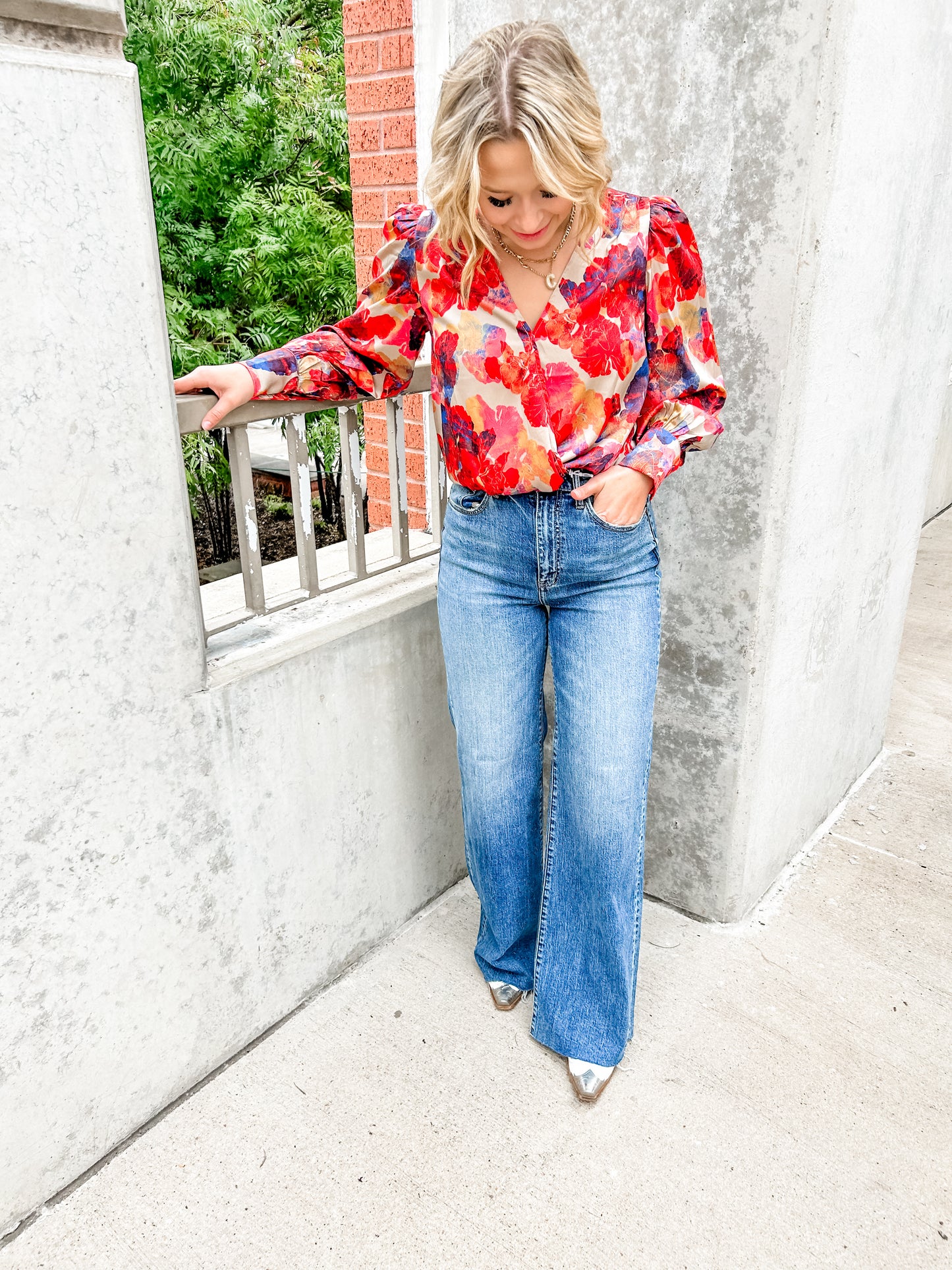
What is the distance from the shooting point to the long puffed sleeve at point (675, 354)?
5.75ft

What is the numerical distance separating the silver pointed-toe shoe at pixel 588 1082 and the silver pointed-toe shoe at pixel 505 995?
26 cm

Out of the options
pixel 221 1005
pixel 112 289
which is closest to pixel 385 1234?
pixel 221 1005

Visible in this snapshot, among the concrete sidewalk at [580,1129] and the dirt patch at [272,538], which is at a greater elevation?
the dirt patch at [272,538]

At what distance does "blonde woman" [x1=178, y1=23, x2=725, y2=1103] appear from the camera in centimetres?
156

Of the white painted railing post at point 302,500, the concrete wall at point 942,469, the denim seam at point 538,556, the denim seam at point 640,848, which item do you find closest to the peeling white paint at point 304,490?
the white painted railing post at point 302,500

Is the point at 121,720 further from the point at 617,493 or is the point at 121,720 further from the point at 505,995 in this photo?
the point at 505,995

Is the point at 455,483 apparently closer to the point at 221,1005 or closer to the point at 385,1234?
the point at 221,1005

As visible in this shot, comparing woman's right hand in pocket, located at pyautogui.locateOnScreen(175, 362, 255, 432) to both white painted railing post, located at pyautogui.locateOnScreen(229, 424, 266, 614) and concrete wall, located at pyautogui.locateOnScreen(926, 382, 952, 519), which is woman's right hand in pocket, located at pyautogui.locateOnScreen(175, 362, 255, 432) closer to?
white painted railing post, located at pyautogui.locateOnScreen(229, 424, 266, 614)

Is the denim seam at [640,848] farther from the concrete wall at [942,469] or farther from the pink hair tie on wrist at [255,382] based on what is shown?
the concrete wall at [942,469]

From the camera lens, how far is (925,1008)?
2334 mm

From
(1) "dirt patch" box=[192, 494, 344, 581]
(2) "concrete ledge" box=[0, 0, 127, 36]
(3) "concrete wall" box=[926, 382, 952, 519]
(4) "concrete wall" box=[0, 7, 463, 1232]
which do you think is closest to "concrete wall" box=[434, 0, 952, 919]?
(4) "concrete wall" box=[0, 7, 463, 1232]

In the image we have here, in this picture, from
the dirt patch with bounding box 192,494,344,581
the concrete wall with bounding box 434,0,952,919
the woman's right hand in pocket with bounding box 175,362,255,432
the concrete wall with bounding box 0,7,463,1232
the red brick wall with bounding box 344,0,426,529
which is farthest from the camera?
the dirt patch with bounding box 192,494,344,581

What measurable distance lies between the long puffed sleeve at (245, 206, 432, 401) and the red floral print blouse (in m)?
0.05

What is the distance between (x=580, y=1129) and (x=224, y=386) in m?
1.69
